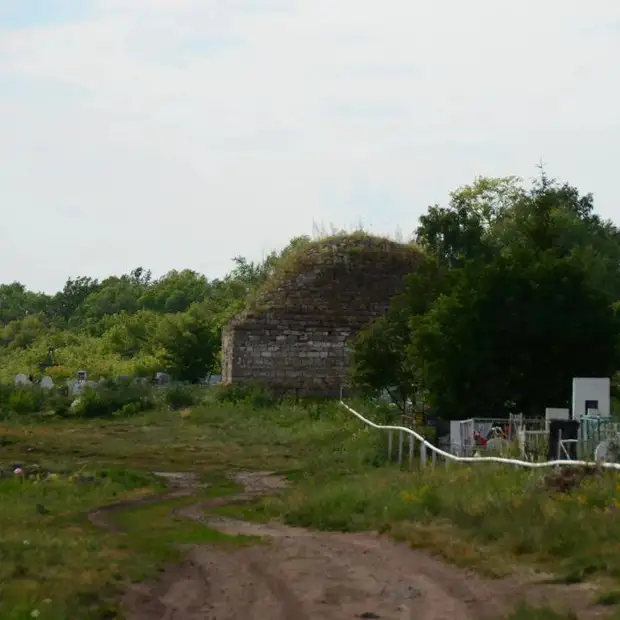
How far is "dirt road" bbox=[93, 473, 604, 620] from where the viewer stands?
10.2 metres

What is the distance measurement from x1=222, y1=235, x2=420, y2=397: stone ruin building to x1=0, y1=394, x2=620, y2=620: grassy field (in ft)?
39.0

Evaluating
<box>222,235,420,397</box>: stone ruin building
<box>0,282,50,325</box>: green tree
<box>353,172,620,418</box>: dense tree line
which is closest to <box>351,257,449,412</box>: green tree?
<box>353,172,620,418</box>: dense tree line

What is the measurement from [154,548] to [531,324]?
49.2 ft

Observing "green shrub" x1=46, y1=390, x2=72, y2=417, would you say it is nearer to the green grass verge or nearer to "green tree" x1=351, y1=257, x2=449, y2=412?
"green tree" x1=351, y1=257, x2=449, y2=412

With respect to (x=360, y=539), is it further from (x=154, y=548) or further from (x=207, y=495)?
(x=207, y=495)

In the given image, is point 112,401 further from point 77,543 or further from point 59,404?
point 77,543

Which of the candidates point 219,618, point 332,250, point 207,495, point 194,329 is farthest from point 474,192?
point 219,618

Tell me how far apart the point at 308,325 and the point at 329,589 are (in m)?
32.0

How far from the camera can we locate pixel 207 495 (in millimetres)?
22281

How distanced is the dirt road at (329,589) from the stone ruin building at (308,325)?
2833cm

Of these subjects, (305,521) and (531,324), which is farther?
(531,324)

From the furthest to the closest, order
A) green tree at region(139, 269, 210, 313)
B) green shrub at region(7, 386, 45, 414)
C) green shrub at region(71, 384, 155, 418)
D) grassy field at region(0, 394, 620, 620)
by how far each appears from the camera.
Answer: green tree at region(139, 269, 210, 313), green shrub at region(7, 386, 45, 414), green shrub at region(71, 384, 155, 418), grassy field at region(0, 394, 620, 620)

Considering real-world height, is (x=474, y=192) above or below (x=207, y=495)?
above

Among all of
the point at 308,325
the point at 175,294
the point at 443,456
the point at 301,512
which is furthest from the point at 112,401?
the point at 175,294
